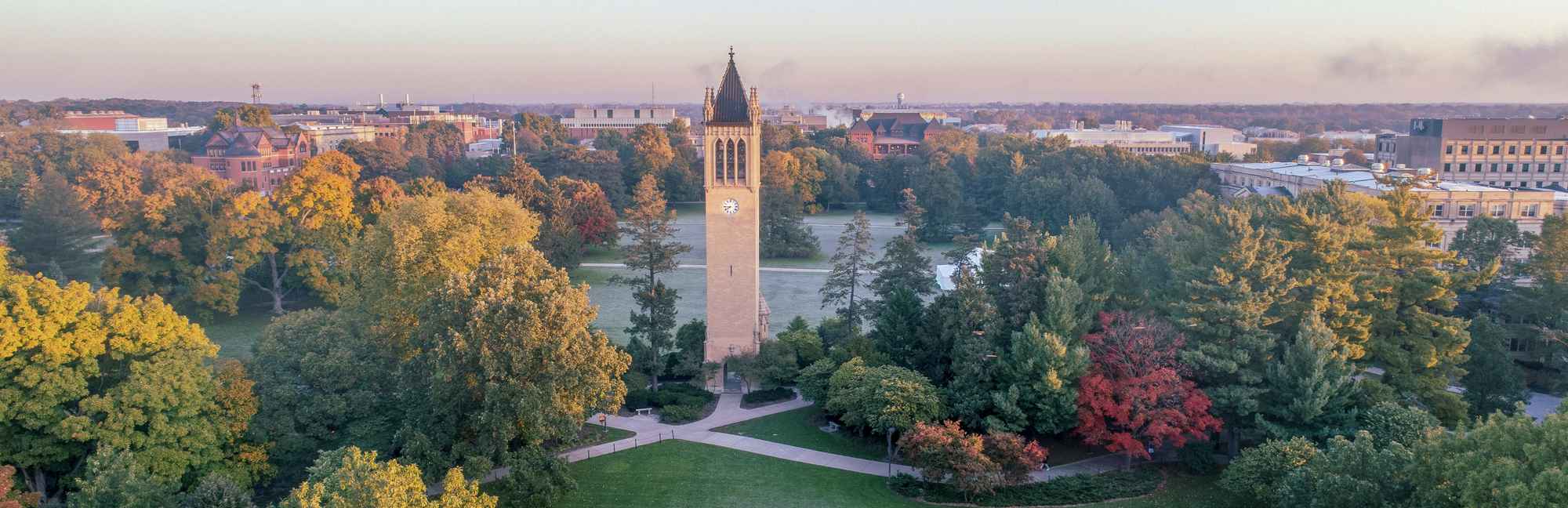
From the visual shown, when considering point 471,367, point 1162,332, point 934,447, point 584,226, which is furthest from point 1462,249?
point 584,226

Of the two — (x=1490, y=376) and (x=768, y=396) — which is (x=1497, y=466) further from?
(x=768, y=396)

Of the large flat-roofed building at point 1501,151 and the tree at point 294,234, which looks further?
the large flat-roofed building at point 1501,151

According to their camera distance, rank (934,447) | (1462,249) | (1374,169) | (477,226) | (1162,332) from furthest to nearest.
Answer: (1374,169)
(1462,249)
(477,226)
(1162,332)
(934,447)

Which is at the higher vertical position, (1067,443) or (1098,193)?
(1098,193)

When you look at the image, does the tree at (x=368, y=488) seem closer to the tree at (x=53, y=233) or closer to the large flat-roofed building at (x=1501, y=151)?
the tree at (x=53, y=233)

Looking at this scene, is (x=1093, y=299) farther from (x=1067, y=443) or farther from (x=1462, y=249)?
(x=1462, y=249)

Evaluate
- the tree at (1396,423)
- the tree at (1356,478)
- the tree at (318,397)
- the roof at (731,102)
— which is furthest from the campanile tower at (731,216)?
the tree at (1396,423)

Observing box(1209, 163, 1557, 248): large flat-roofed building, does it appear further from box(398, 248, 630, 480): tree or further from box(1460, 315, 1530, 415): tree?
box(398, 248, 630, 480): tree
